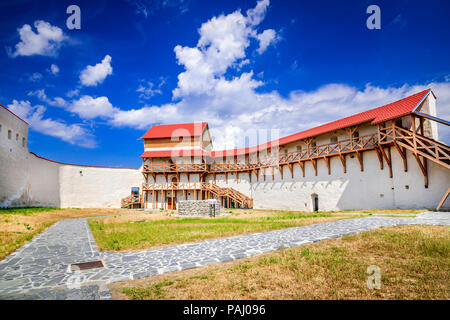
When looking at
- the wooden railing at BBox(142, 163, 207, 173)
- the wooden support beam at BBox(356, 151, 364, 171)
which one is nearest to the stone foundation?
the wooden support beam at BBox(356, 151, 364, 171)

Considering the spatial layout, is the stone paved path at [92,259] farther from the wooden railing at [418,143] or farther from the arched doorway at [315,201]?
the arched doorway at [315,201]

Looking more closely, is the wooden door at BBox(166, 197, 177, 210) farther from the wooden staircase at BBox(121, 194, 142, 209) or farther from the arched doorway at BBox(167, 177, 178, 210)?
the wooden staircase at BBox(121, 194, 142, 209)

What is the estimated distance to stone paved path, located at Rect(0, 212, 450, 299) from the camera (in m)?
3.82

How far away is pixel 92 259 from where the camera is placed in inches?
227

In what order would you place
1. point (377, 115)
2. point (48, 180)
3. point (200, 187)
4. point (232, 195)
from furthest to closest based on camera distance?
point (200, 187), point (232, 195), point (48, 180), point (377, 115)

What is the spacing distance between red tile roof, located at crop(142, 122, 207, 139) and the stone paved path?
80.9 feet

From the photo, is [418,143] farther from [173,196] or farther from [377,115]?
[173,196]

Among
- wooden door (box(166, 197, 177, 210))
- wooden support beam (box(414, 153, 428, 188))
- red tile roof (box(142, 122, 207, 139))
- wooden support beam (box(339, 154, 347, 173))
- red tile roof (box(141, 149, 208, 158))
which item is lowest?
wooden door (box(166, 197, 177, 210))

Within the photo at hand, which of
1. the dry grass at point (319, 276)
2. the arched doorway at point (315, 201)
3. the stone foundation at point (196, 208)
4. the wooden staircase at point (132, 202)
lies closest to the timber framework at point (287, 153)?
the wooden staircase at point (132, 202)

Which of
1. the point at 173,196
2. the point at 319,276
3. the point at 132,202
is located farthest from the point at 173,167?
the point at 319,276

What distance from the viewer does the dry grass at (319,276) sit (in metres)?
3.42

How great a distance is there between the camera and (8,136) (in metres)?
17.8

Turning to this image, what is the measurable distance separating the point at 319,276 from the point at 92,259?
5.37 meters

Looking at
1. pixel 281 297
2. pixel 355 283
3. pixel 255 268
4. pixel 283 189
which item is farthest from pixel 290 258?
pixel 283 189
